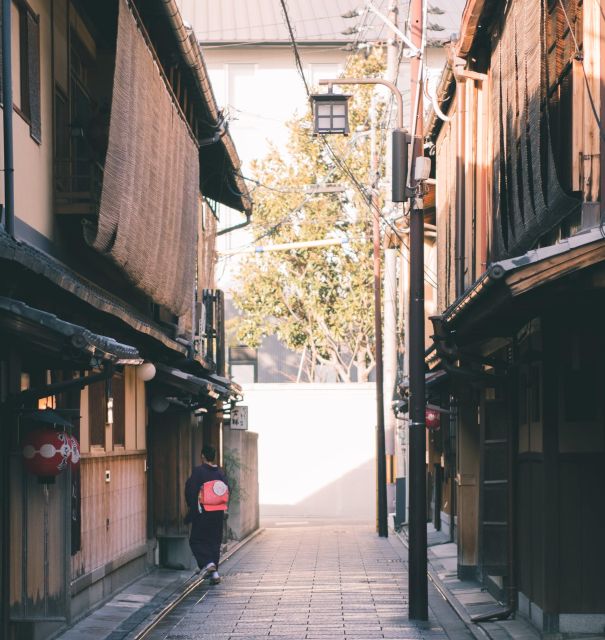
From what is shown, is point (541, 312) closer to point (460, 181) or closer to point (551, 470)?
point (551, 470)

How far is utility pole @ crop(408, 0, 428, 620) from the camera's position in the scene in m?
16.3

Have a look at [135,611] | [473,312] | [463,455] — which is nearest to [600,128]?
[473,312]

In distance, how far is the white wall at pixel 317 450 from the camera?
146 ft

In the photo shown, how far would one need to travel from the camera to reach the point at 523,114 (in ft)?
49.0

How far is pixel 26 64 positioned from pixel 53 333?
4.42 m

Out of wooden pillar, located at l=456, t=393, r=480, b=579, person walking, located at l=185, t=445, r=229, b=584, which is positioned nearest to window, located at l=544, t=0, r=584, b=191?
wooden pillar, located at l=456, t=393, r=480, b=579

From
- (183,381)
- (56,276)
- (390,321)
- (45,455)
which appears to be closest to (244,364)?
(390,321)

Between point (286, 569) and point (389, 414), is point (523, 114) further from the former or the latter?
point (389, 414)

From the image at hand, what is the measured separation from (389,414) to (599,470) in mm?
22785

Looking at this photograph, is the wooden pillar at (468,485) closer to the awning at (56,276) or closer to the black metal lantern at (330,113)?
the black metal lantern at (330,113)

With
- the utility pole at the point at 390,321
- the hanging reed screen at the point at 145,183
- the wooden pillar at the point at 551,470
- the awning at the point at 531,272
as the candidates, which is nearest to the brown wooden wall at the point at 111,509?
the hanging reed screen at the point at 145,183

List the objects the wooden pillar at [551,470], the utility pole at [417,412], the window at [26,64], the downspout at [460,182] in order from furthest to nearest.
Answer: the downspout at [460,182], the utility pole at [417,412], the window at [26,64], the wooden pillar at [551,470]

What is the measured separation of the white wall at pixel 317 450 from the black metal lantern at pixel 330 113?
2417 centimetres

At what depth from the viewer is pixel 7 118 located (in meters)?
11.8
